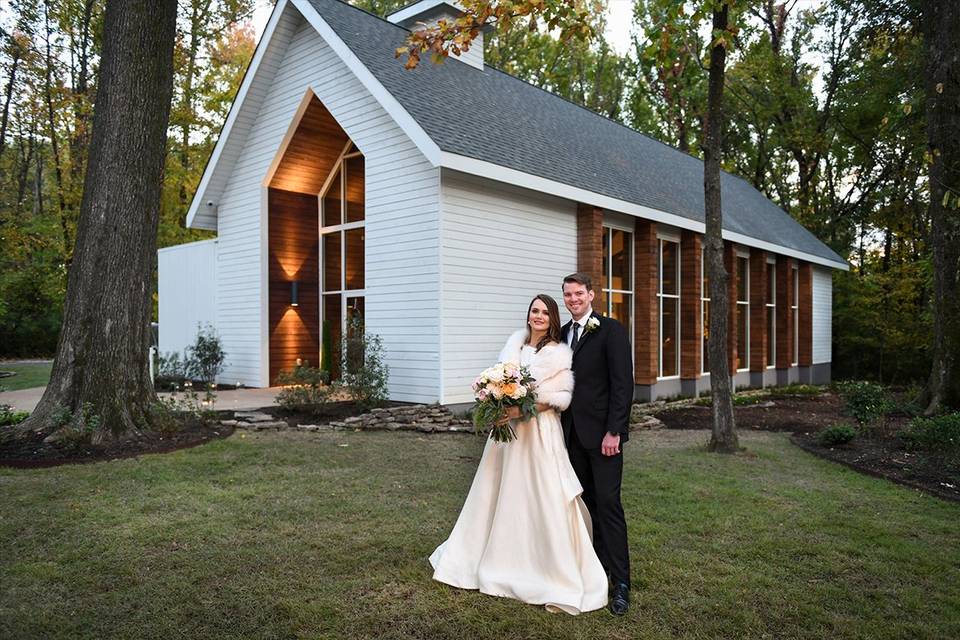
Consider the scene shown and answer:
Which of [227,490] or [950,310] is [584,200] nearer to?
[950,310]

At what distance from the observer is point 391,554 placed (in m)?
4.54

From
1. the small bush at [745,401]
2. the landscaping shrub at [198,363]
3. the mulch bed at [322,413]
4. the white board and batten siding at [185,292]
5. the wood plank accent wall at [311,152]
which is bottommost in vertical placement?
the small bush at [745,401]

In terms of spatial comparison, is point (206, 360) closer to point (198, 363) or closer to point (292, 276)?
point (198, 363)

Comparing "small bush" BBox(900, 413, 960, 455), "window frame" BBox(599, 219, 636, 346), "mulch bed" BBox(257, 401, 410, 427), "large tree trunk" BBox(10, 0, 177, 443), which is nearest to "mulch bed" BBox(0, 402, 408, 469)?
"large tree trunk" BBox(10, 0, 177, 443)

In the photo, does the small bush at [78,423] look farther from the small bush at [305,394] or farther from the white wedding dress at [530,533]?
the white wedding dress at [530,533]

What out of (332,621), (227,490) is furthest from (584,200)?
(332,621)

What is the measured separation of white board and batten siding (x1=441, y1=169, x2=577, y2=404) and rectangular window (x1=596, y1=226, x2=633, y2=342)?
1469 mm

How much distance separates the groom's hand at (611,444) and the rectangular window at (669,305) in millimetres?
12408

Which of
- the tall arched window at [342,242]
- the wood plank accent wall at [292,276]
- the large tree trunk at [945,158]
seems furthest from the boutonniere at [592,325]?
the wood plank accent wall at [292,276]

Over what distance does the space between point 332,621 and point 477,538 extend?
99 cm

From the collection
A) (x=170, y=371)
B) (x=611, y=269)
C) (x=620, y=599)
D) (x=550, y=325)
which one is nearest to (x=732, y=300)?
(x=611, y=269)

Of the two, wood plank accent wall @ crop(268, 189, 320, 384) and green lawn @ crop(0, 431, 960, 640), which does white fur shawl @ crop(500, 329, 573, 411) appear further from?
wood plank accent wall @ crop(268, 189, 320, 384)

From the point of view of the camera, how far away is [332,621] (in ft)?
11.6

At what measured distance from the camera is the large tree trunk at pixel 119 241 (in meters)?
7.88
